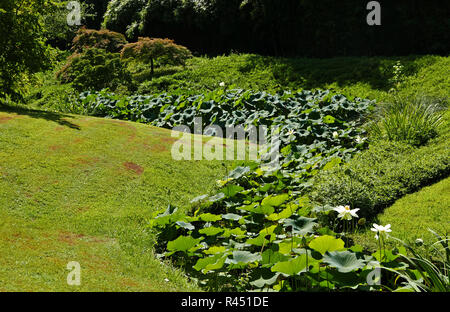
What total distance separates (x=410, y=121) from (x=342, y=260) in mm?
4412

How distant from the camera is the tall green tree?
7.52 metres

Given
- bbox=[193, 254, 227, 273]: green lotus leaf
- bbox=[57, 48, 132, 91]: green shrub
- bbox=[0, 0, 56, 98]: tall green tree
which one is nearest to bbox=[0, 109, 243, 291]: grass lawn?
bbox=[193, 254, 227, 273]: green lotus leaf

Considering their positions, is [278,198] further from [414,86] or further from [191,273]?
[414,86]

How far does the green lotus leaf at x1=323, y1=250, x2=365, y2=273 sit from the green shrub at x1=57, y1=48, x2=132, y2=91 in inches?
400

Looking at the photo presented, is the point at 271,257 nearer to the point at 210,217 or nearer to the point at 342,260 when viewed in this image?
the point at 342,260

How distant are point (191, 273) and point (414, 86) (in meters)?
7.73

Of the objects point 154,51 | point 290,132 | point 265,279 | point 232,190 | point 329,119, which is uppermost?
point 154,51

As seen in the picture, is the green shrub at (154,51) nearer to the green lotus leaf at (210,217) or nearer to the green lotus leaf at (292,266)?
the green lotus leaf at (210,217)

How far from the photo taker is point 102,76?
12.4m

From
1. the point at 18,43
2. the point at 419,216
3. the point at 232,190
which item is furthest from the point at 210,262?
the point at 18,43

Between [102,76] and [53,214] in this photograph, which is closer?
[53,214]

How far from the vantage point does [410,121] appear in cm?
685

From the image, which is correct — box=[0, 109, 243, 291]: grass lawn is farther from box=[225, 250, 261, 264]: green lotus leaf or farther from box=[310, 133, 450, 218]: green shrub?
box=[310, 133, 450, 218]: green shrub
